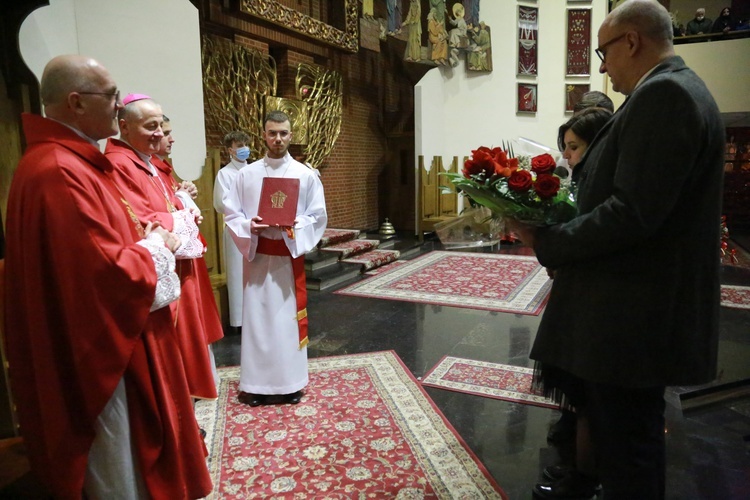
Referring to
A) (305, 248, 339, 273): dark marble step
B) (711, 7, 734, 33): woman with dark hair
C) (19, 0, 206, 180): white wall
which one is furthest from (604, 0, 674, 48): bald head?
(711, 7, 734, 33): woman with dark hair

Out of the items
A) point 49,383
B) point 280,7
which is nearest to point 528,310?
point 49,383

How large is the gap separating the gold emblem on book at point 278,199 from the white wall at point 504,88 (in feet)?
27.7

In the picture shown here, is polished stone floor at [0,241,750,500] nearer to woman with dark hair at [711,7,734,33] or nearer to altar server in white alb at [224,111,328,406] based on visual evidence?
altar server in white alb at [224,111,328,406]

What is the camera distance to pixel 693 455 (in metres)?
2.54

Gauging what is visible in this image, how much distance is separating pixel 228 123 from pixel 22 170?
19.0ft

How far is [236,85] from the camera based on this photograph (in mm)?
7086

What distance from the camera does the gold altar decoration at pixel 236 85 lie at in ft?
21.9

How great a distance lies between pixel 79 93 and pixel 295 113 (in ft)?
21.8

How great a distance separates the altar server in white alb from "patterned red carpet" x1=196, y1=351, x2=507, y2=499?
0.58 feet

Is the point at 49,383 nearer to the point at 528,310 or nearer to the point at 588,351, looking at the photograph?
the point at 588,351

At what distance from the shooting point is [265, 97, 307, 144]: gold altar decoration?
768 centimetres

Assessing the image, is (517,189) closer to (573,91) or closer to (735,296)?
(735,296)

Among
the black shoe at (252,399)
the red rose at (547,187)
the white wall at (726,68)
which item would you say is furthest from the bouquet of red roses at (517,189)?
the white wall at (726,68)

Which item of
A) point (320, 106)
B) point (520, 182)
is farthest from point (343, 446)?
point (320, 106)
